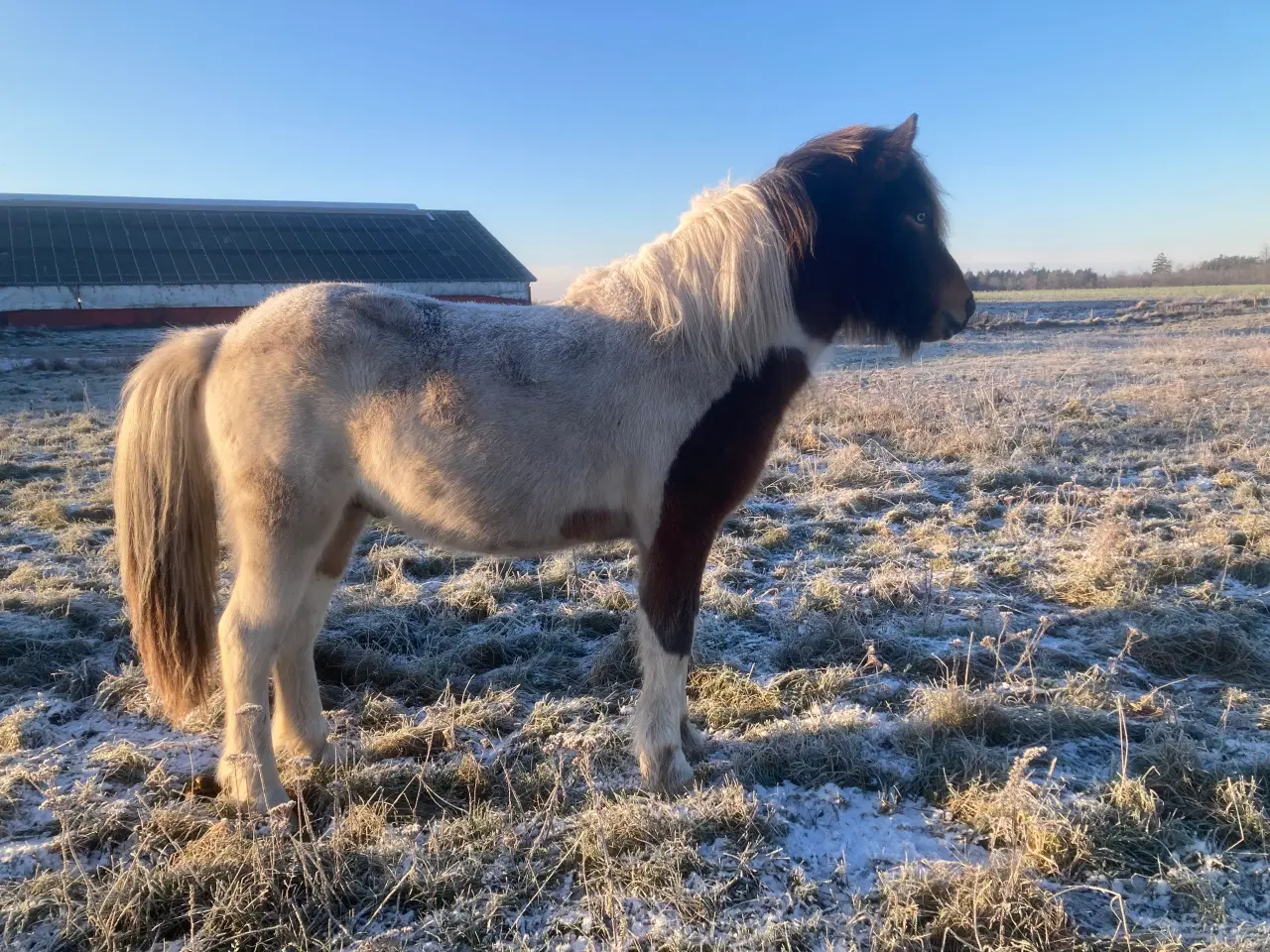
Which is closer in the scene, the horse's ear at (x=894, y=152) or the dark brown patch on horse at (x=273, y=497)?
the dark brown patch on horse at (x=273, y=497)

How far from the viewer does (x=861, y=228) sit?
293cm

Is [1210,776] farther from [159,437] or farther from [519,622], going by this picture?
[159,437]

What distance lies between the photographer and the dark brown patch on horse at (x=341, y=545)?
3049 mm

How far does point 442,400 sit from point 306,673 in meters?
1.42

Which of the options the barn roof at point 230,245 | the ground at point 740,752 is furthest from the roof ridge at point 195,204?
the ground at point 740,752

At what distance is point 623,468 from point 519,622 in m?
1.81

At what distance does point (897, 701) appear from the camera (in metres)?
3.30

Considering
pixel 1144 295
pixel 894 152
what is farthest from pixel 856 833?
pixel 1144 295

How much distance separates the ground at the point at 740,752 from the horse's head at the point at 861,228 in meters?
0.55

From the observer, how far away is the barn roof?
25062 millimetres

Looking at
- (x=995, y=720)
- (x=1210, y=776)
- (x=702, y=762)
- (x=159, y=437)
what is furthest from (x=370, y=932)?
(x=1210, y=776)

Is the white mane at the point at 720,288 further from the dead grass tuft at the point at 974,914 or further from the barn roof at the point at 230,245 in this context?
the barn roof at the point at 230,245

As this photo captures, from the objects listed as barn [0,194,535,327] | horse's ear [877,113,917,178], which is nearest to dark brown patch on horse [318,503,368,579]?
horse's ear [877,113,917,178]

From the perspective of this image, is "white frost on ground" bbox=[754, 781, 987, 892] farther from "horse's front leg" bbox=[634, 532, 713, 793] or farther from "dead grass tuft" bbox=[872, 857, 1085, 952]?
"horse's front leg" bbox=[634, 532, 713, 793]
